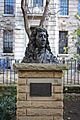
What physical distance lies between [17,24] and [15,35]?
103 cm

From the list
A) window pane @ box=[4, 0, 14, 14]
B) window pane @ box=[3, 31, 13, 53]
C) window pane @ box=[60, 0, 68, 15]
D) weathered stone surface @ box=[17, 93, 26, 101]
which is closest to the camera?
weathered stone surface @ box=[17, 93, 26, 101]

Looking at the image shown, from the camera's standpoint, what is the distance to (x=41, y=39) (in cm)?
790

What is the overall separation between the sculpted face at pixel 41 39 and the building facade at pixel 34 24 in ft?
74.9

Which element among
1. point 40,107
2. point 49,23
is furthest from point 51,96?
point 49,23

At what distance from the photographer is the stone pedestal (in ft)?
25.5

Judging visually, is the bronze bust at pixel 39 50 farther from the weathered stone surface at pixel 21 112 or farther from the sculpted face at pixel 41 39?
the weathered stone surface at pixel 21 112

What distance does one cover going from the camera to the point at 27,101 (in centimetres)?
795

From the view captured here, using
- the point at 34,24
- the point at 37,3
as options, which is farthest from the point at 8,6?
the point at 34,24

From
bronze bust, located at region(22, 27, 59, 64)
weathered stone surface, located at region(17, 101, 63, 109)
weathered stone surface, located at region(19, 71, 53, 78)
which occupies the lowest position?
weathered stone surface, located at region(17, 101, 63, 109)

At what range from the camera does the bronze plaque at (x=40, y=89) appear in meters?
7.83

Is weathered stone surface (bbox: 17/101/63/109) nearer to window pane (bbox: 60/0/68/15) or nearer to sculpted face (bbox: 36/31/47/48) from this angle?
sculpted face (bbox: 36/31/47/48)

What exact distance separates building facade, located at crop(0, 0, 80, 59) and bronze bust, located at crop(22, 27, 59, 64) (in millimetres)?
22723

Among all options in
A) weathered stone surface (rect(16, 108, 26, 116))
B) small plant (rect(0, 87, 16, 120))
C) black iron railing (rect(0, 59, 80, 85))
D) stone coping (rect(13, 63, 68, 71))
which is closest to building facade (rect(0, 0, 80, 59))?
black iron railing (rect(0, 59, 80, 85))

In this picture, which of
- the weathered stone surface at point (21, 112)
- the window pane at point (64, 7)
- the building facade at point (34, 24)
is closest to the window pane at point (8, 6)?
the building facade at point (34, 24)
